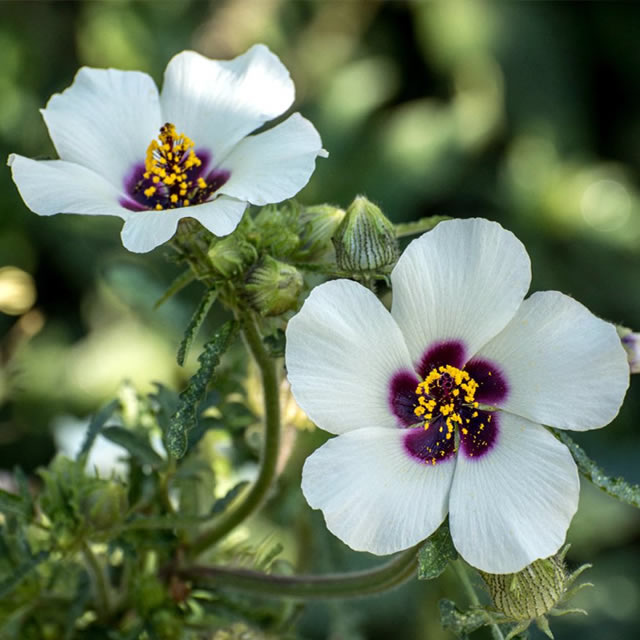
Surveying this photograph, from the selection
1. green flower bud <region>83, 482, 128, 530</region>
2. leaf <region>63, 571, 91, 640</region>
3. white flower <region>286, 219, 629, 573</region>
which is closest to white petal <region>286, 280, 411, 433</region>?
white flower <region>286, 219, 629, 573</region>

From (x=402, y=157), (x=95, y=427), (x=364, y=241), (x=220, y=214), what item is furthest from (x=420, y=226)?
(x=402, y=157)

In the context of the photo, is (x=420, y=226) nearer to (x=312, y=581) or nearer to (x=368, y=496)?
(x=368, y=496)

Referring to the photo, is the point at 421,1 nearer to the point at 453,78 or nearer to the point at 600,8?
the point at 453,78

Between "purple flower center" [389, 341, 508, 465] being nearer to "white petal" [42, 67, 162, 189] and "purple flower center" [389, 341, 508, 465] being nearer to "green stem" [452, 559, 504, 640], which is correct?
"green stem" [452, 559, 504, 640]

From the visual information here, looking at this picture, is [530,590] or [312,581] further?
[312,581]

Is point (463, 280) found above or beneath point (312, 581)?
above

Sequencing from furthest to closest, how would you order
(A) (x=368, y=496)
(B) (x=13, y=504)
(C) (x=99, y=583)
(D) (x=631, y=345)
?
1. (C) (x=99, y=583)
2. (B) (x=13, y=504)
3. (D) (x=631, y=345)
4. (A) (x=368, y=496)
